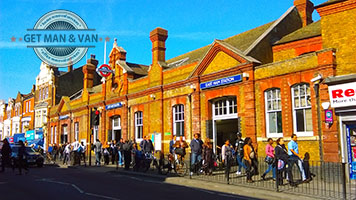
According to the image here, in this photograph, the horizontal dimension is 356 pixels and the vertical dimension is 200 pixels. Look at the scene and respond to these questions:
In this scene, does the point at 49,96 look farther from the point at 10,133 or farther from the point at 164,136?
the point at 164,136

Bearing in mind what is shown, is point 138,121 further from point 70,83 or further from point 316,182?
point 70,83

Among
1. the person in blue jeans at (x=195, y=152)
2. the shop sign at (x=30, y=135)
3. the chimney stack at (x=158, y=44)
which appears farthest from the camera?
the shop sign at (x=30, y=135)

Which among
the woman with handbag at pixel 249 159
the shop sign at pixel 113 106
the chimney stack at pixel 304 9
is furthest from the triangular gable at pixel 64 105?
the woman with handbag at pixel 249 159

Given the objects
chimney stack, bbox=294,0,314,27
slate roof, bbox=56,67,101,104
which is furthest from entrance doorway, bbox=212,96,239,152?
slate roof, bbox=56,67,101,104

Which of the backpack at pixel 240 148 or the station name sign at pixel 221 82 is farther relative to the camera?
the station name sign at pixel 221 82

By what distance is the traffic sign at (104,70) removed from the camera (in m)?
26.7

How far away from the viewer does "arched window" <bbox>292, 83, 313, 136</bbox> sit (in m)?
13.7

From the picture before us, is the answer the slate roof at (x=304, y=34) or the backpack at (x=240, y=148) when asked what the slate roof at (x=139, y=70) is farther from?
the backpack at (x=240, y=148)

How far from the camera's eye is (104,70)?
26984 millimetres

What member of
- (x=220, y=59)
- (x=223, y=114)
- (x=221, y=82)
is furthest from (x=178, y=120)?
→ (x=220, y=59)

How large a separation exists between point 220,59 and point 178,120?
522 cm

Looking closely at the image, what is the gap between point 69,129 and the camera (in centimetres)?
3441

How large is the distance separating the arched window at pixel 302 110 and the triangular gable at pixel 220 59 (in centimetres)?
272

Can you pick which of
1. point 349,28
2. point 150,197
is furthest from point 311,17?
point 150,197
